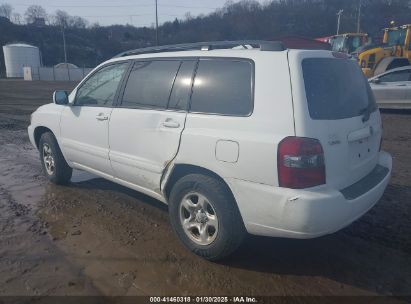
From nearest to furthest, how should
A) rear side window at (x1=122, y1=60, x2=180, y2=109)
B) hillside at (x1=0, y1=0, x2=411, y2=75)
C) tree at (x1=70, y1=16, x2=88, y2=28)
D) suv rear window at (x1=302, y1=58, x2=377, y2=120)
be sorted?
suv rear window at (x1=302, y1=58, x2=377, y2=120), rear side window at (x1=122, y1=60, x2=180, y2=109), hillside at (x1=0, y1=0, x2=411, y2=75), tree at (x1=70, y1=16, x2=88, y2=28)

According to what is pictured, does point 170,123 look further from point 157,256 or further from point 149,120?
point 157,256

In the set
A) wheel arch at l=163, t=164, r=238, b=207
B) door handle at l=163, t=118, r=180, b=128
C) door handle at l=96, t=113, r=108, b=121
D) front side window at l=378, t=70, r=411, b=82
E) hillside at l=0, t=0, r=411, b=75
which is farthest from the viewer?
hillside at l=0, t=0, r=411, b=75

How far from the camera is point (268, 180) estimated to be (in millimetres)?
2754

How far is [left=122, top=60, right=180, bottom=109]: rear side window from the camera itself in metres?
3.60

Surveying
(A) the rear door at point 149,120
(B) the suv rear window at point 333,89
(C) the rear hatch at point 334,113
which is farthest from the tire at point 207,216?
(B) the suv rear window at point 333,89

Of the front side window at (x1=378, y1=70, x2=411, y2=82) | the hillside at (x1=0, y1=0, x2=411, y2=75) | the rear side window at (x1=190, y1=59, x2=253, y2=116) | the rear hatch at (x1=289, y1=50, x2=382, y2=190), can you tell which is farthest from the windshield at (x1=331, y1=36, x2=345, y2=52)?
the hillside at (x1=0, y1=0, x2=411, y2=75)

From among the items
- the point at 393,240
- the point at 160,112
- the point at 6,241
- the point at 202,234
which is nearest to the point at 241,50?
the point at 160,112

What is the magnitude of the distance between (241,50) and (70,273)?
245 cm

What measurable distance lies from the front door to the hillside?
189 feet

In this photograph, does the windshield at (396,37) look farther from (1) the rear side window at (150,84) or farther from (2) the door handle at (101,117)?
(2) the door handle at (101,117)

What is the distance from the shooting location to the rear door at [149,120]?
3.42 metres

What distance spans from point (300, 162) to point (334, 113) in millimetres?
565

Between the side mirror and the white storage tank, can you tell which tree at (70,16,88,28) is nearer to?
the white storage tank

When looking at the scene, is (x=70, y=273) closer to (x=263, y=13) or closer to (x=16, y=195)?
(x=16, y=195)
